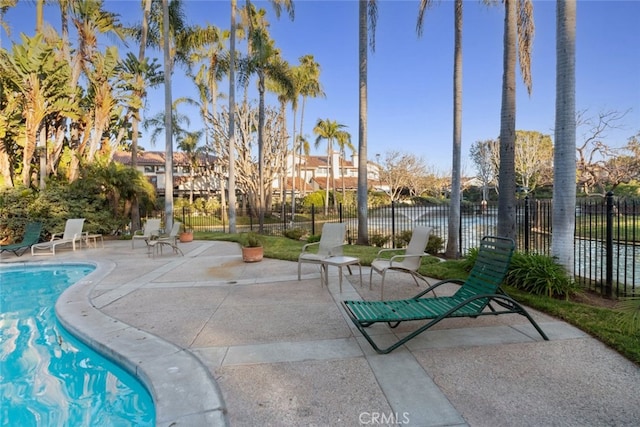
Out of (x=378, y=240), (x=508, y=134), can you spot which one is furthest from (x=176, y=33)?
(x=508, y=134)

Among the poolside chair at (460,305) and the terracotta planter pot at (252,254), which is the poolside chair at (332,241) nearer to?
the terracotta planter pot at (252,254)

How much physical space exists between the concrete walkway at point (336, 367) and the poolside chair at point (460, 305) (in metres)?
0.28

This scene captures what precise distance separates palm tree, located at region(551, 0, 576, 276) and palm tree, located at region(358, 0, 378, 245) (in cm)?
720

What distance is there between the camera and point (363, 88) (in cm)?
1212

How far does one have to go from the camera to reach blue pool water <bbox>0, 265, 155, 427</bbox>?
304cm

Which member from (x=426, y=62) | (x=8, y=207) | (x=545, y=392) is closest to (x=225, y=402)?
(x=545, y=392)

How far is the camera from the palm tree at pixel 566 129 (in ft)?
17.3

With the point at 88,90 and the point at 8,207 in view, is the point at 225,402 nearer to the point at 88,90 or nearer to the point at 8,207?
the point at 8,207

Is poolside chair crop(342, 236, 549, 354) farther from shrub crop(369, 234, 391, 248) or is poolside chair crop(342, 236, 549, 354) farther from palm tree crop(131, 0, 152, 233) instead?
palm tree crop(131, 0, 152, 233)

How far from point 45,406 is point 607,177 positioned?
26747 mm

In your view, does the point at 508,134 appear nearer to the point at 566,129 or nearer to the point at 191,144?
the point at 566,129

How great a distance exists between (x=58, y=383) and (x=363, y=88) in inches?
452

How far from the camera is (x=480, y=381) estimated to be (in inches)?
114

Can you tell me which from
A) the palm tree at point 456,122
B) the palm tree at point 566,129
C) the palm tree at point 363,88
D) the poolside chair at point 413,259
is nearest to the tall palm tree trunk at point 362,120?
the palm tree at point 363,88
